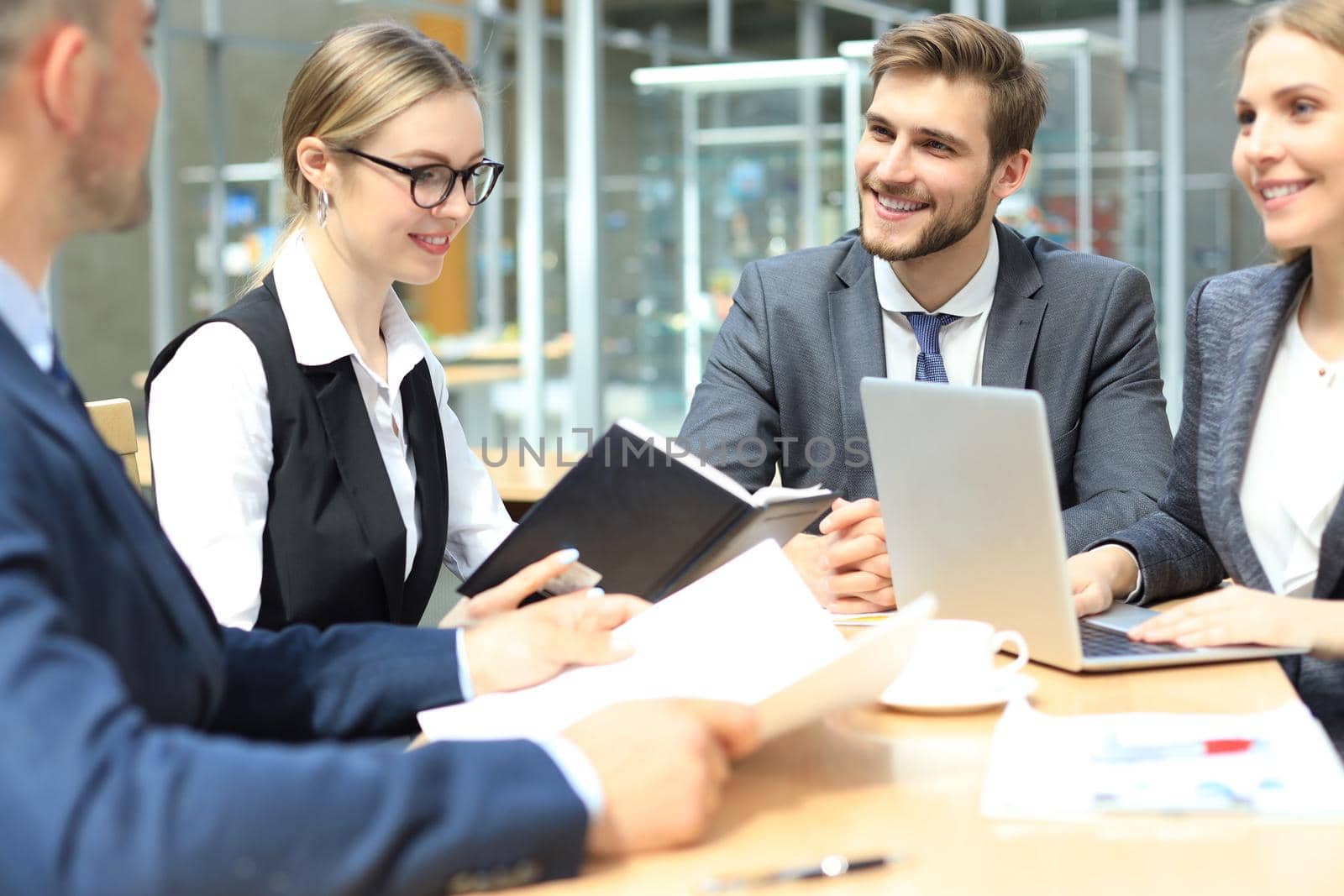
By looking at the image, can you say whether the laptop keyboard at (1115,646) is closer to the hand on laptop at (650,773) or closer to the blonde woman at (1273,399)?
the blonde woman at (1273,399)

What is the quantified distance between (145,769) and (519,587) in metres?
Answer: 0.85

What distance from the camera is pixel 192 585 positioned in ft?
3.79

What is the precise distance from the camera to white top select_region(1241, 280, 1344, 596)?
1.78 meters

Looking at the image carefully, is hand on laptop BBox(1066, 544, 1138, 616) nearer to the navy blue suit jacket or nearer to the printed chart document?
the printed chart document

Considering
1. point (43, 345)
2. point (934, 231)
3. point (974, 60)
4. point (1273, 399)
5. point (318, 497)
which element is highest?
point (974, 60)

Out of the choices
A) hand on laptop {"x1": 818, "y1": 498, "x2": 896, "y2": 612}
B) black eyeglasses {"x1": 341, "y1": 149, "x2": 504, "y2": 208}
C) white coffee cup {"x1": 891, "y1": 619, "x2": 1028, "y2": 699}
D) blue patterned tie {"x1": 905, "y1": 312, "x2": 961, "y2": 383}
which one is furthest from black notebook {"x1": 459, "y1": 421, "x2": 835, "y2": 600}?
blue patterned tie {"x1": 905, "y1": 312, "x2": 961, "y2": 383}

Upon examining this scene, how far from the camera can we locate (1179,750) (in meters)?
1.14

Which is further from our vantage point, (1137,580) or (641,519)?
(1137,580)

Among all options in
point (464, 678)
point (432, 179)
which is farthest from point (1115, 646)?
point (432, 179)

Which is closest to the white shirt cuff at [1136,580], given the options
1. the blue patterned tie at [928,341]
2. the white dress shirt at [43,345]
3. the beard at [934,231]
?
the blue patterned tie at [928,341]

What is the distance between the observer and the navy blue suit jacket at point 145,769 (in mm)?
763

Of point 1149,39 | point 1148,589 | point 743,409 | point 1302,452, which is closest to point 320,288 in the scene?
point 743,409

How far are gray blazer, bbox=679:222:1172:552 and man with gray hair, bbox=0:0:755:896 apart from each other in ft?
4.64

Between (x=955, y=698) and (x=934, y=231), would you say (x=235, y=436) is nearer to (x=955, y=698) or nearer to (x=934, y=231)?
(x=955, y=698)
